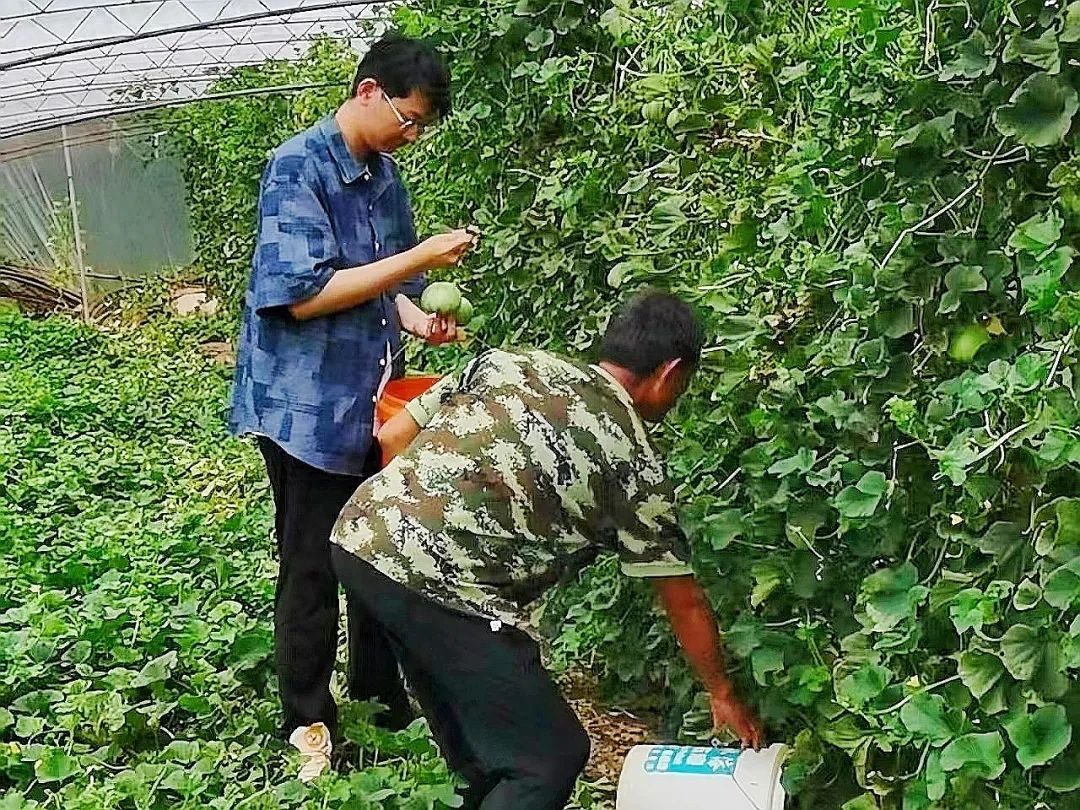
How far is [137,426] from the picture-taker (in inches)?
298

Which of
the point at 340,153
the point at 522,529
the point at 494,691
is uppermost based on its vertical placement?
the point at 340,153

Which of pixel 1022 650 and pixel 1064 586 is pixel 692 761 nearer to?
pixel 1022 650

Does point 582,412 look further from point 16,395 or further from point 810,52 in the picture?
point 16,395

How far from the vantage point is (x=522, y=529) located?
88.1 inches

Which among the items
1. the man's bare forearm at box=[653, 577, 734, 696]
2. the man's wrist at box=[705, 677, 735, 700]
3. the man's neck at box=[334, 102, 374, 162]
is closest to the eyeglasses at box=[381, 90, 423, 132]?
the man's neck at box=[334, 102, 374, 162]

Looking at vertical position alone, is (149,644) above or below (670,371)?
below

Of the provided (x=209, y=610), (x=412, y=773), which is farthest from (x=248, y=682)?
(x=412, y=773)

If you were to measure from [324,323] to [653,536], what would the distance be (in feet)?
3.20

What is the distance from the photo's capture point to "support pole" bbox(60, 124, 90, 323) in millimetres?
13820

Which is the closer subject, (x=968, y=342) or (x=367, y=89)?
(x=968, y=342)

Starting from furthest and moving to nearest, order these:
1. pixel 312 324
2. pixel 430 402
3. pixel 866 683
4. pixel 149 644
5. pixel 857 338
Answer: pixel 149 644
pixel 312 324
pixel 430 402
pixel 857 338
pixel 866 683

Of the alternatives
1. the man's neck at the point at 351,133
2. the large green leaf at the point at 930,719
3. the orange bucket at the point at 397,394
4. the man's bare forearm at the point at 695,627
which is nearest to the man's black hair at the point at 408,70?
the man's neck at the point at 351,133

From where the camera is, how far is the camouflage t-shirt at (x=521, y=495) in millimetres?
2207

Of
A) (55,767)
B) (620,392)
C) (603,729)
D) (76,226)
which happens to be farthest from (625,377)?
(76,226)
